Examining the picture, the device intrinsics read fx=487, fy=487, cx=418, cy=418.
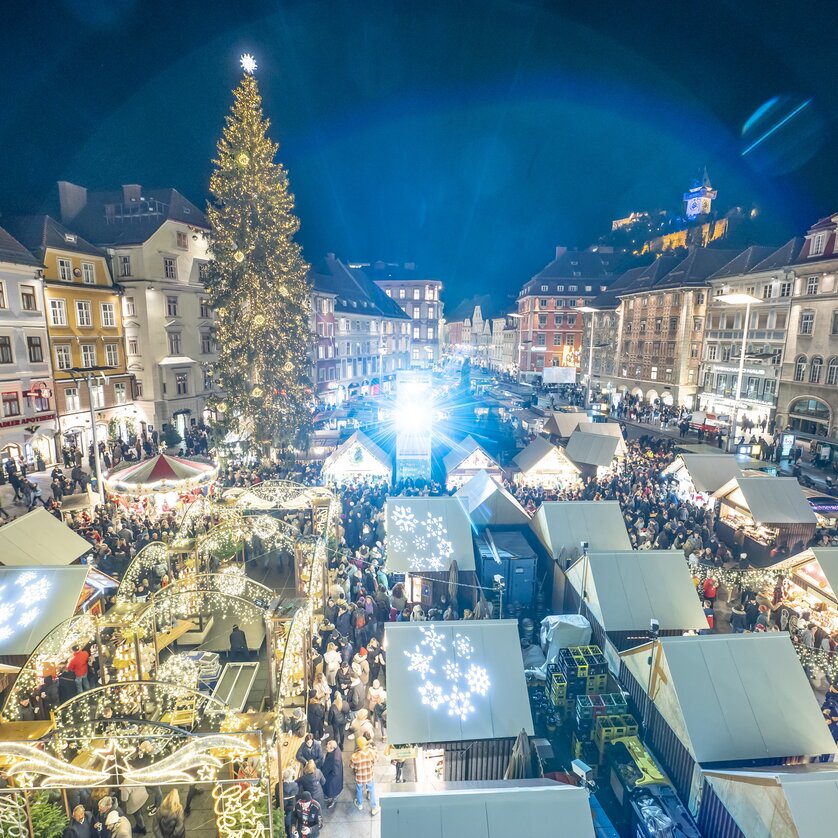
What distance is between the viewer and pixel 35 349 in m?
25.5

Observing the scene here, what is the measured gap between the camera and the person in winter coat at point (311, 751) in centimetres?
789

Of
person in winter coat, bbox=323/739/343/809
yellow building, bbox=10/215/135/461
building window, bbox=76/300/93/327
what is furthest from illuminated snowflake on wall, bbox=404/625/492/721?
building window, bbox=76/300/93/327

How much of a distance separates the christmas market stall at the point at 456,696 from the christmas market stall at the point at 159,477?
446 inches

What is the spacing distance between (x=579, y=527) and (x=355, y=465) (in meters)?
10.1

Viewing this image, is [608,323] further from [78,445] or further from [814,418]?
[78,445]

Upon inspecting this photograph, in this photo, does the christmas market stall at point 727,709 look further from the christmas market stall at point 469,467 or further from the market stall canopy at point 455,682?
the christmas market stall at point 469,467

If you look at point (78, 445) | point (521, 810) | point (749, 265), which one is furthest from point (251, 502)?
point (749, 265)

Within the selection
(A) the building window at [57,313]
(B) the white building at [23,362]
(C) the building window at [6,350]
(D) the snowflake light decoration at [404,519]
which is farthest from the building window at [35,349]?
(D) the snowflake light decoration at [404,519]

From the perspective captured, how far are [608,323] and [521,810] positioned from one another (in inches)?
2363

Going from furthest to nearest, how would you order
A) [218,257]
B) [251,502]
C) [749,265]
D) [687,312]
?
[687,312] < [749,265] < [218,257] < [251,502]

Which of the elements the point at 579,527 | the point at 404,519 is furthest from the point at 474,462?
the point at 404,519

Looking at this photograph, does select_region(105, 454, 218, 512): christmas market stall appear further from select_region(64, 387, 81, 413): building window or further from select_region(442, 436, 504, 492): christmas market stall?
select_region(64, 387, 81, 413): building window

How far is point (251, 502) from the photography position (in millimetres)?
16000

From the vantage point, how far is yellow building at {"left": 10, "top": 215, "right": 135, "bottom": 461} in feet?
86.9
